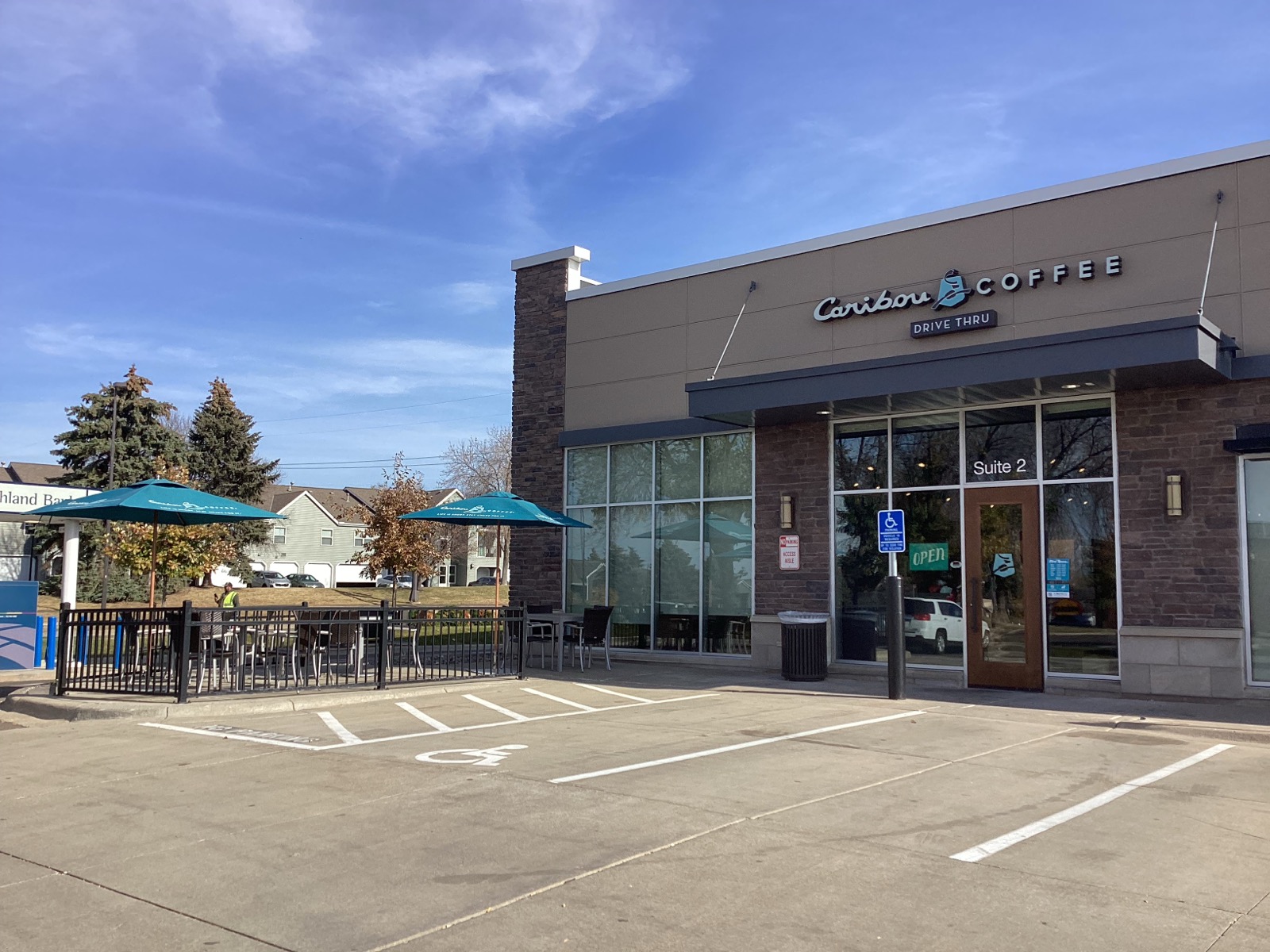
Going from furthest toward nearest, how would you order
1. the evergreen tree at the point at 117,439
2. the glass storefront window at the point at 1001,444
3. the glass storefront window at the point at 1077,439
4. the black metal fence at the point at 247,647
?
the evergreen tree at the point at 117,439 → the glass storefront window at the point at 1001,444 → the glass storefront window at the point at 1077,439 → the black metal fence at the point at 247,647

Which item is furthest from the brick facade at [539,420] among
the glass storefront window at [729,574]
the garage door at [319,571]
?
the garage door at [319,571]

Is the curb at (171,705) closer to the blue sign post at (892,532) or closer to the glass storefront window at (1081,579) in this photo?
the blue sign post at (892,532)

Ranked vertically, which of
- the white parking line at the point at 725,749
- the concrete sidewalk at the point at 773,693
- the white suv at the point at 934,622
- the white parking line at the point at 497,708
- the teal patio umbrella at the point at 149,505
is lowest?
the white parking line at the point at 497,708

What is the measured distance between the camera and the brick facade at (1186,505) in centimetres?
1303

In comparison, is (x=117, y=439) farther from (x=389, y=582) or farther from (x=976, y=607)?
(x=976, y=607)

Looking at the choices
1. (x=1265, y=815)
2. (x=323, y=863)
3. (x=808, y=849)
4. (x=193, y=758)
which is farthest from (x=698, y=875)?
(x=193, y=758)

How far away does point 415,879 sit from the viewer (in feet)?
18.4

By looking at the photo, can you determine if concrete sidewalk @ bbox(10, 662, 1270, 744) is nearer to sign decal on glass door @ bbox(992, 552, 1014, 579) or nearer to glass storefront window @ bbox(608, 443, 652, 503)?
sign decal on glass door @ bbox(992, 552, 1014, 579)

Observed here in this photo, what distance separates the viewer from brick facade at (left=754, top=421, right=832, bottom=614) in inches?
660

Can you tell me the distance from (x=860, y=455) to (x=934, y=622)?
112 inches

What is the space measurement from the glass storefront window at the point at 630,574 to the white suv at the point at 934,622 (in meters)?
4.89

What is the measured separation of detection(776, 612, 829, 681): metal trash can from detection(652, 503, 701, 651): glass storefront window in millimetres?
2757

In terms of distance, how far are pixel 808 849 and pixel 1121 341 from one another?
8.58 meters

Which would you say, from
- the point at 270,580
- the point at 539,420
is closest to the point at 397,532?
the point at 539,420
